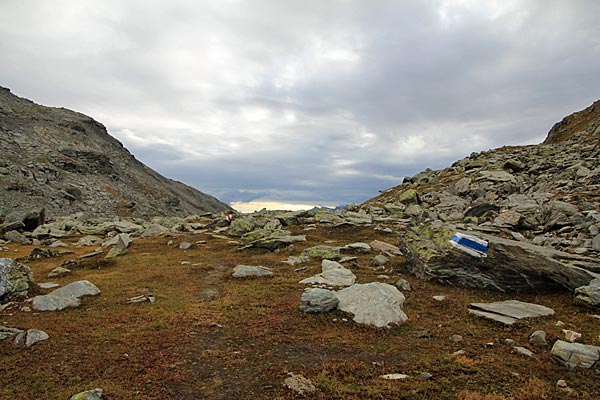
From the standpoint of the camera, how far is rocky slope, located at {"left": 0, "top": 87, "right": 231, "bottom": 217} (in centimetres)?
10081

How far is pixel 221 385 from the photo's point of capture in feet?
34.0

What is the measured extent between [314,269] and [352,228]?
58.9ft

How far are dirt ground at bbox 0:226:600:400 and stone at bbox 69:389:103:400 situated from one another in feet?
0.65

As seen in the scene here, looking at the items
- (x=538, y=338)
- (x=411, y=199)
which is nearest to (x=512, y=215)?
(x=411, y=199)

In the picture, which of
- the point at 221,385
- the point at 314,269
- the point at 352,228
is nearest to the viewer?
the point at 221,385

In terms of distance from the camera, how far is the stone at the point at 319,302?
16781 mm

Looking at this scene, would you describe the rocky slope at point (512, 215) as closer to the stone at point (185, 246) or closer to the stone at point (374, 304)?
the stone at point (374, 304)

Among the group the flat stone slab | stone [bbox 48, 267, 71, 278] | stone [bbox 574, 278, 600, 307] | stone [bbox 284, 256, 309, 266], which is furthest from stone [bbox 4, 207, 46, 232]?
stone [bbox 574, 278, 600, 307]

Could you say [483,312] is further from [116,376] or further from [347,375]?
[116,376]

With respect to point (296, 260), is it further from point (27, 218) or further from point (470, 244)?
point (27, 218)

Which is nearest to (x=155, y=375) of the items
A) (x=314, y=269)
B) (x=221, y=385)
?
(x=221, y=385)

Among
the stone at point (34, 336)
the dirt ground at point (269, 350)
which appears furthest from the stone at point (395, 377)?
the stone at point (34, 336)

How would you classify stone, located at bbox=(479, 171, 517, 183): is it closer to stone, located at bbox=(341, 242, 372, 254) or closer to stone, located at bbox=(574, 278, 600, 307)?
stone, located at bbox=(341, 242, 372, 254)

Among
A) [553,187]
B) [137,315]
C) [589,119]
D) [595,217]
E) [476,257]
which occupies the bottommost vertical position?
[137,315]
